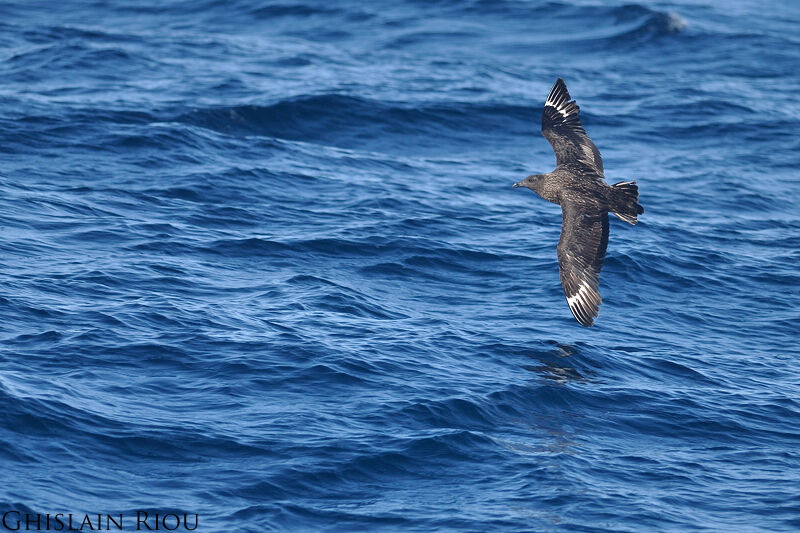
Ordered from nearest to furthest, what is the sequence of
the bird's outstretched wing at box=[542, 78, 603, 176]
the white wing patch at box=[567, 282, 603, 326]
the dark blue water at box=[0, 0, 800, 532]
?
the dark blue water at box=[0, 0, 800, 532], the white wing patch at box=[567, 282, 603, 326], the bird's outstretched wing at box=[542, 78, 603, 176]

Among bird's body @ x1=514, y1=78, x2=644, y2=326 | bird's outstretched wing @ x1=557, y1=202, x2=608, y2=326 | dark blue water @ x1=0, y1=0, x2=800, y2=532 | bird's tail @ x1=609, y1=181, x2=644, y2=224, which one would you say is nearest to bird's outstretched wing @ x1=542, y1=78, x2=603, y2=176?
bird's body @ x1=514, y1=78, x2=644, y2=326

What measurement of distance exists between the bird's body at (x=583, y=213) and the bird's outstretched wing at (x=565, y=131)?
0.01 meters

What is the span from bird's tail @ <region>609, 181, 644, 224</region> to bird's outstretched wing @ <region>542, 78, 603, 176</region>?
105 centimetres

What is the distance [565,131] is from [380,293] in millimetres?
3415

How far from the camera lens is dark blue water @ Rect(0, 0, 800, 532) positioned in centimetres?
1122

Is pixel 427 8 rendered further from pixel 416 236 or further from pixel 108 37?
pixel 416 236

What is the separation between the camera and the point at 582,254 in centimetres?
1430

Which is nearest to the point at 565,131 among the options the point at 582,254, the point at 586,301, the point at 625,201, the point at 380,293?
the point at 625,201

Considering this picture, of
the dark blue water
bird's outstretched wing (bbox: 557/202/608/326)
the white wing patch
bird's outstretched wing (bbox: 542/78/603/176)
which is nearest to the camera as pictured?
the dark blue water

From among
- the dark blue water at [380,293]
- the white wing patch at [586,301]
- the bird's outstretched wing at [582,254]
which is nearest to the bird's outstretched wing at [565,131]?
the bird's outstretched wing at [582,254]

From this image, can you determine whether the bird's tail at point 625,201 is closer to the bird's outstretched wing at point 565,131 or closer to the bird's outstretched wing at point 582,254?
the bird's outstretched wing at point 582,254

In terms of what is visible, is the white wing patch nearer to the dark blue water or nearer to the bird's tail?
the dark blue water

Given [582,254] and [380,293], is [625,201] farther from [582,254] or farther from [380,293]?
[380,293]

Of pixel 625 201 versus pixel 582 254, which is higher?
pixel 625 201
